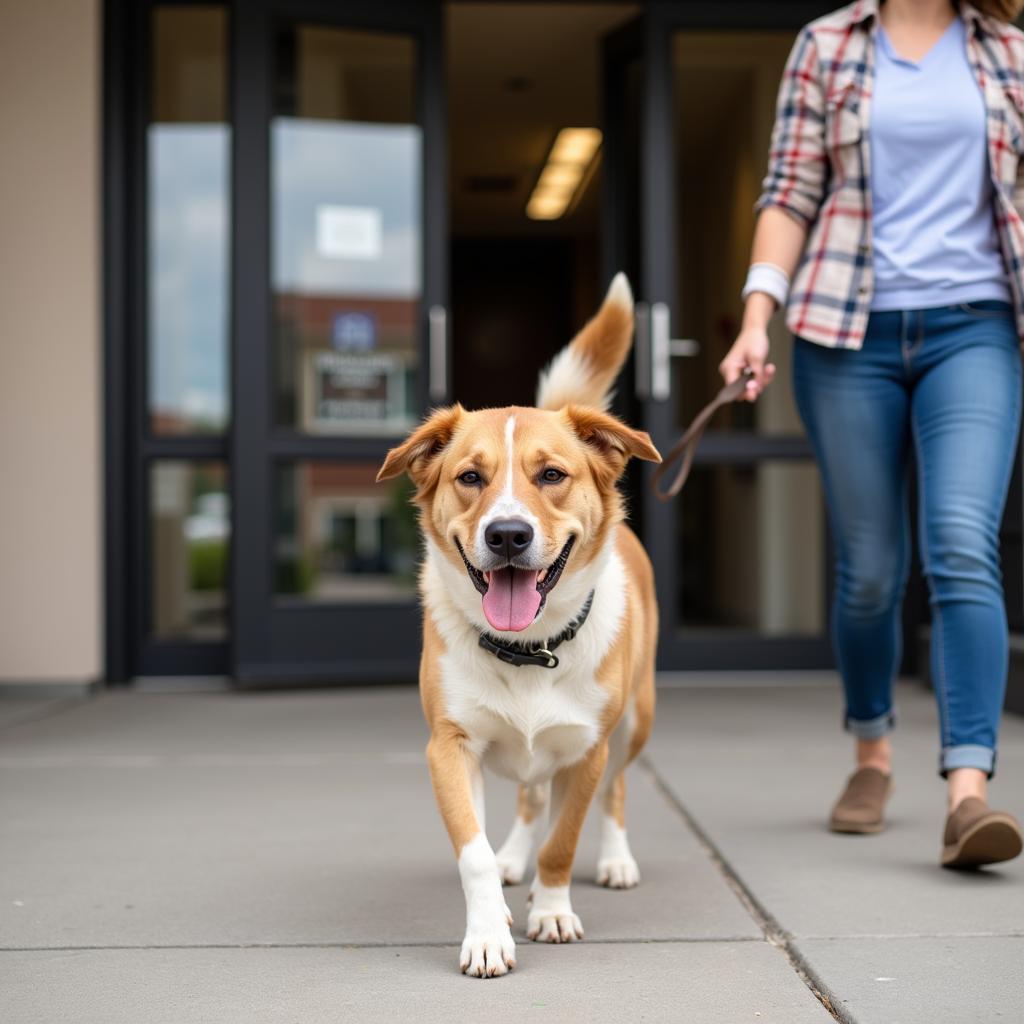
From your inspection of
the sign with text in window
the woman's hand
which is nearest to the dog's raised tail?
the woman's hand

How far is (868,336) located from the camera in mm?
2938

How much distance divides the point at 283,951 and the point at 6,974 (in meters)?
0.42

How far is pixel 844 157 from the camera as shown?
2988mm

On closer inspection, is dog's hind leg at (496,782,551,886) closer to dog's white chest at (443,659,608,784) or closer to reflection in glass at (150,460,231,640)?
dog's white chest at (443,659,608,784)

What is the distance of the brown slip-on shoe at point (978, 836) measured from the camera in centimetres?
249

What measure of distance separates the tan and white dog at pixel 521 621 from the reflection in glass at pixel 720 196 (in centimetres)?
341

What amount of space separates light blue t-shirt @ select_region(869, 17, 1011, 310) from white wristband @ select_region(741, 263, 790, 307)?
210mm

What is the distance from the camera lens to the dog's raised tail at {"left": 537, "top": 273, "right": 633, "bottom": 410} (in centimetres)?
284

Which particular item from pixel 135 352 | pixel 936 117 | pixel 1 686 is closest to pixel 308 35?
pixel 135 352

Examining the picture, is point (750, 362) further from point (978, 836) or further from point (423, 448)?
point (978, 836)

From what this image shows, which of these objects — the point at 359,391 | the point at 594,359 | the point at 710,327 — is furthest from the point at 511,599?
the point at 710,327

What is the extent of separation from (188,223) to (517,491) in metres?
4.06

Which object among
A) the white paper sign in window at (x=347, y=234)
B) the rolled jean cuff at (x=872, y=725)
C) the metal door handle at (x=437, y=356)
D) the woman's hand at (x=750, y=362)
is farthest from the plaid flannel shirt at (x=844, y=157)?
the white paper sign in window at (x=347, y=234)

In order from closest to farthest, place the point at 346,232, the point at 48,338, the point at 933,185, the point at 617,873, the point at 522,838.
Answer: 1. the point at 617,873
2. the point at 522,838
3. the point at 933,185
4. the point at 48,338
5. the point at 346,232
